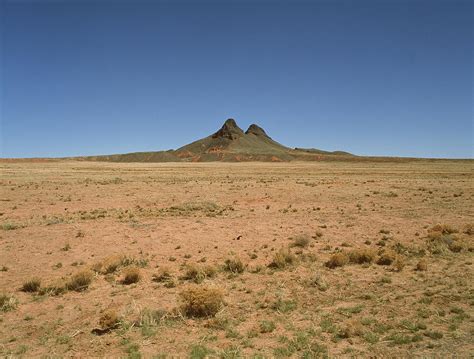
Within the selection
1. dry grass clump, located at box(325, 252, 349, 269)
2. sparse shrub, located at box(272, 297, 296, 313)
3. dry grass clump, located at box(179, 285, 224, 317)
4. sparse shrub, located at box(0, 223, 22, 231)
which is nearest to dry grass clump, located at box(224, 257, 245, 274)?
sparse shrub, located at box(272, 297, 296, 313)

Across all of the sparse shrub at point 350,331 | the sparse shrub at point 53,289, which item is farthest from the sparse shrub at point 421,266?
the sparse shrub at point 53,289

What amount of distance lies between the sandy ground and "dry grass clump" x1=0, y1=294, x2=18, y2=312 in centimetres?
3

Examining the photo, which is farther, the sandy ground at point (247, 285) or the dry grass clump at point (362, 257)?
the dry grass clump at point (362, 257)

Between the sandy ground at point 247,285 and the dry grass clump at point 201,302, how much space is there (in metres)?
0.19

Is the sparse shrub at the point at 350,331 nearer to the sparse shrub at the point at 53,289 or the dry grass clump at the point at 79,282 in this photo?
the dry grass clump at the point at 79,282

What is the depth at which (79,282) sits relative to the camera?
1173 cm

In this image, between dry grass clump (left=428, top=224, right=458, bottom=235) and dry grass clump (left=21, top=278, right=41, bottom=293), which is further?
dry grass clump (left=428, top=224, right=458, bottom=235)

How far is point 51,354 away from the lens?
7.78 meters

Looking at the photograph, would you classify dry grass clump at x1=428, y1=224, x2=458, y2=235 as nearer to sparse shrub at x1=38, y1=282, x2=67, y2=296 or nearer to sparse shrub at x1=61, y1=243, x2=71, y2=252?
sparse shrub at x1=38, y1=282, x2=67, y2=296

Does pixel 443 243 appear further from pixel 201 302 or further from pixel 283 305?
pixel 201 302

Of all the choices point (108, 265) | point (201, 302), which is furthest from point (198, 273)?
point (108, 265)

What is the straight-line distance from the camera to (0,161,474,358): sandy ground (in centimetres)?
802

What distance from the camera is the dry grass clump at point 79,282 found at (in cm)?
1165

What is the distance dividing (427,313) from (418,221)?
13722 mm
